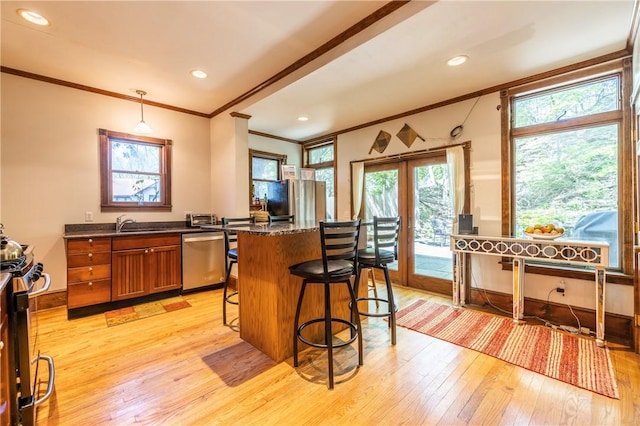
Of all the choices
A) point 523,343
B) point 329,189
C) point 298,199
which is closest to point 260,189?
point 298,199

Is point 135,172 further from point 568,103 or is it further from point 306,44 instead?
point 568,103

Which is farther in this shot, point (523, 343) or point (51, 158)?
point (51, 158)

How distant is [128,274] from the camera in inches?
135

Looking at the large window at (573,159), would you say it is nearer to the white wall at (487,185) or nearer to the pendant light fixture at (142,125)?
the white wall at (487,185)

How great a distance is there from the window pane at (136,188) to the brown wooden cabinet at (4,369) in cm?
287

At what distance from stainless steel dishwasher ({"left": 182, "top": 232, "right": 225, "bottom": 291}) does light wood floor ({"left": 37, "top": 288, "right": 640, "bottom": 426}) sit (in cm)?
132

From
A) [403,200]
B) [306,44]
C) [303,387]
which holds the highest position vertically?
[306,44]

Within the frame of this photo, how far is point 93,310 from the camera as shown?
325 centimetres

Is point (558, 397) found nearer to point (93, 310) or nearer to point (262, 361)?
point (262, 361)

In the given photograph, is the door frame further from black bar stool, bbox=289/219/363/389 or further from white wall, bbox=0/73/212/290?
white wall, bbox=0/73/212/290

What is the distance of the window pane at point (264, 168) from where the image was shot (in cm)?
529

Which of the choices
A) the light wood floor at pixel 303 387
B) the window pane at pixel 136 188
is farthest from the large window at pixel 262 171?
the light wood floor at pixel 303 387

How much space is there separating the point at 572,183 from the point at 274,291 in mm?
3253

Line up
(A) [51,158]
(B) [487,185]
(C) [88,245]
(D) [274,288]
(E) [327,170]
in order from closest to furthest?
(D) [274,288]
(C) [88,245]
(A) [51,158]
(B) [487,185]
(E) [327,170]
